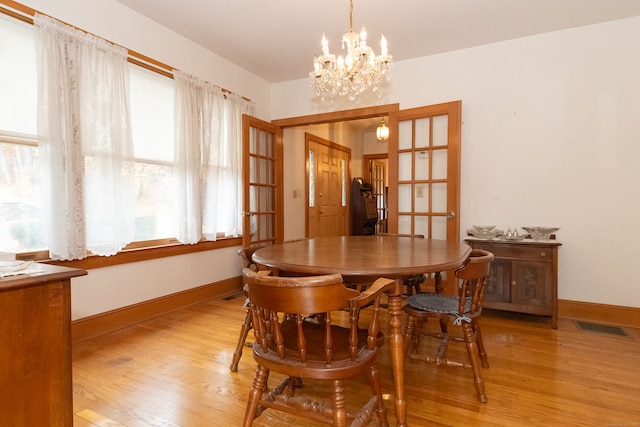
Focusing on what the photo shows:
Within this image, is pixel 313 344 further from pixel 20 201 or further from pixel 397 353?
pixel 20 201

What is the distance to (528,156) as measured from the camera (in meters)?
3.34

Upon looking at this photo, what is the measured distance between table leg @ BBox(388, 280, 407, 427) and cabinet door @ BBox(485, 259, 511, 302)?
6.61 ft

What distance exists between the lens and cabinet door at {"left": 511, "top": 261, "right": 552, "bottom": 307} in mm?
2924

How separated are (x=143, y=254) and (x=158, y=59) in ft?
6.04

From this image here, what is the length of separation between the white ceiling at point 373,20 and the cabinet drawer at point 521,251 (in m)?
2.07

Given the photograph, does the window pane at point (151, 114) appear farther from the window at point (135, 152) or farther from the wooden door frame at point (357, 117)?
the wooden door frame at point (357, 117)

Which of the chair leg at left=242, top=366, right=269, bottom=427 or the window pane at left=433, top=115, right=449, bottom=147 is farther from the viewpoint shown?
the window pane at left=433, top=115, right=449, bottom=147

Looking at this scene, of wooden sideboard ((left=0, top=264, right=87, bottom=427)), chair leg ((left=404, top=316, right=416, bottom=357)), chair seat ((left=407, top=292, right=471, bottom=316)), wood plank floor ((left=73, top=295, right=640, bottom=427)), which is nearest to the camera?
wooden sideboard ((left=0, top=264, right=87, bottom=427))

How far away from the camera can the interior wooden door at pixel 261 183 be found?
393 cm

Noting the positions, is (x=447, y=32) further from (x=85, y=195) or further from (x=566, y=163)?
(x=85, y=195)

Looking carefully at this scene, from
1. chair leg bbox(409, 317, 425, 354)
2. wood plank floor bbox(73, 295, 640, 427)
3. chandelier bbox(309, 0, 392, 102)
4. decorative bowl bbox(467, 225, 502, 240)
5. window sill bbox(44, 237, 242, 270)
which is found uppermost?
chandelier bbox(309, 0, 392, 102)

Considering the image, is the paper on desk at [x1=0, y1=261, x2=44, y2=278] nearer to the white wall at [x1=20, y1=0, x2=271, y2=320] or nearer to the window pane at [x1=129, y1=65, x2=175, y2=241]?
the white wall at [x1=20, y1=0, x2=271, y2=320]

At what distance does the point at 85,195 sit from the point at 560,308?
4.35 m

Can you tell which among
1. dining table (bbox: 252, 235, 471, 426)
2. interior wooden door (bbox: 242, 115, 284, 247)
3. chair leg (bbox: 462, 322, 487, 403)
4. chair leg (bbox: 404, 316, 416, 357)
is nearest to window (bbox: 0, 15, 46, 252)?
dining table (bbox: 252, 235, 471, 426)
